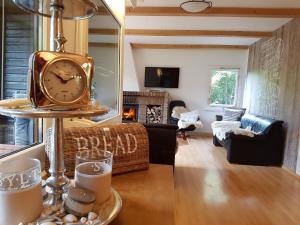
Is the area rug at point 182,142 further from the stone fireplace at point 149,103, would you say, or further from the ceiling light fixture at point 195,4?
the ceiling light fixture at point 195,4

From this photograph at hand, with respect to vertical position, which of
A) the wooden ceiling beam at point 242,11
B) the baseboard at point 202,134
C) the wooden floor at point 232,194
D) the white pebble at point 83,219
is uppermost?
the wooden ceiling beam at point 242,11

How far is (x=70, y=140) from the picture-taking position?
89cm

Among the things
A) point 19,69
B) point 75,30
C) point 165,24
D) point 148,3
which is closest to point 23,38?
point 19,69

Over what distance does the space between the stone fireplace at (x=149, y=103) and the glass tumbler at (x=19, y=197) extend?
229 inches

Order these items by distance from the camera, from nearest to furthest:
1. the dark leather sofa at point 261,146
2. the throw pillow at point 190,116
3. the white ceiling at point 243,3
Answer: the white ceiling at point 243,3
the dark leather sofa at point 261,146
the throw pillow at point 190,116

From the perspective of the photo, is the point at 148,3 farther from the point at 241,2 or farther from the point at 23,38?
the point at 23,38

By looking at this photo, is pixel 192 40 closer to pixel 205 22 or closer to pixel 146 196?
pixel 205 22

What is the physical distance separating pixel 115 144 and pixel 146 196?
27 centimetres

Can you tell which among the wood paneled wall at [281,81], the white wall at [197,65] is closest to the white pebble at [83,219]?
the wood paneled wall at [281,81]

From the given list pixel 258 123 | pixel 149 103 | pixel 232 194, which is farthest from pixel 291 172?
pixel 149 103

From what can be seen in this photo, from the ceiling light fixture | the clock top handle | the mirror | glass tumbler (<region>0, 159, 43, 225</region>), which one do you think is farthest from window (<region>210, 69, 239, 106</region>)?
glass tumbler (<region>0, 159, 43, 225</region>)

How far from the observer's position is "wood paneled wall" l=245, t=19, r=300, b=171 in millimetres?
3777

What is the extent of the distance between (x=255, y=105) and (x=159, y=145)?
3964 millimetres

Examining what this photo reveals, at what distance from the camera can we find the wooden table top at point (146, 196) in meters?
0.67
